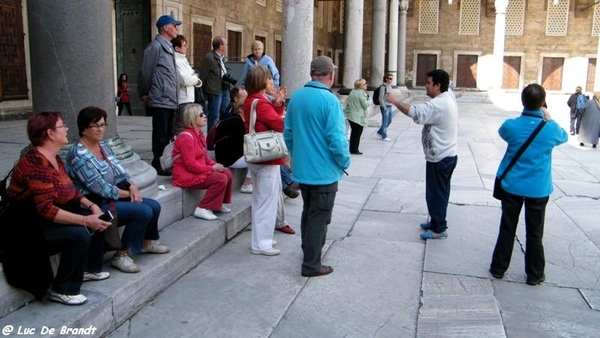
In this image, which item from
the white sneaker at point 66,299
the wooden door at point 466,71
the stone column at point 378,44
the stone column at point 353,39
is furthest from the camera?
the wooden door at point 466,71

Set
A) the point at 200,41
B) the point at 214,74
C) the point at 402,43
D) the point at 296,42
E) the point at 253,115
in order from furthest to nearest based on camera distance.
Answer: the point at 402,43 → the point at 200,41 → the point at 214,74 → the point at 296,42 → the point at 253,115

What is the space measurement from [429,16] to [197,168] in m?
35.0

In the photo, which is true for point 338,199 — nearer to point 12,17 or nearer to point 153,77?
point 153,77

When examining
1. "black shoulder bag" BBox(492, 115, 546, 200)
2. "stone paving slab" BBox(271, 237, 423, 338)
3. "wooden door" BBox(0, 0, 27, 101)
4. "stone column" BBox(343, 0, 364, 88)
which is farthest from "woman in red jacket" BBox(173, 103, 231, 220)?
"stone column" BBox(343, 0, 364, 88)

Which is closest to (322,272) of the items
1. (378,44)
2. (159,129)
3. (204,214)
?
(204,214)

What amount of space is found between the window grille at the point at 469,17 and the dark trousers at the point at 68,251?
121 feet

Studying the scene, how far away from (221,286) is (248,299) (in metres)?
0.32

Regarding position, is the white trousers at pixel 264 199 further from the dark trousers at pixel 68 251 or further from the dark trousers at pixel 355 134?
the dark trousers at pixel 355 134

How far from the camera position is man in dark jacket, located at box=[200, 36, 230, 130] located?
313 inches

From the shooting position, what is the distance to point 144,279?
3.75 meters

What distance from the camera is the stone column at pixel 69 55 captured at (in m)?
3.94

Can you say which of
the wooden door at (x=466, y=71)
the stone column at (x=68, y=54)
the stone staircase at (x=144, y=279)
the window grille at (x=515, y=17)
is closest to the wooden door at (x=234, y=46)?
the stone staircase at (x=144, y=279)

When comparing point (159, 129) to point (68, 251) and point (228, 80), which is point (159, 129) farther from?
point (228, 80)

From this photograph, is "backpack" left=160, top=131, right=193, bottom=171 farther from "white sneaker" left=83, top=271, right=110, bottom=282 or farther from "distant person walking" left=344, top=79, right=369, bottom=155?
"distant person walking" left=344, top=79, right=369, bottom=155
